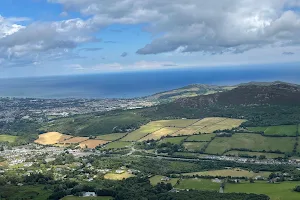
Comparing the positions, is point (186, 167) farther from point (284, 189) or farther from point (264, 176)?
point (284, 189)

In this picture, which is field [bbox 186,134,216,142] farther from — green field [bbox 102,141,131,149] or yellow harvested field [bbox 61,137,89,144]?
yellow harvested field [bbox 61,137,89,144]

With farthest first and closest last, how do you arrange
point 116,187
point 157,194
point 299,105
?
point 299,105 → point 116,187 → point 157,194

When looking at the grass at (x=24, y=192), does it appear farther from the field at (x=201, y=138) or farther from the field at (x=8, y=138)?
the field at (x=8, y=138)

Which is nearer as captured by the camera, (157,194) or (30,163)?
(157,194)

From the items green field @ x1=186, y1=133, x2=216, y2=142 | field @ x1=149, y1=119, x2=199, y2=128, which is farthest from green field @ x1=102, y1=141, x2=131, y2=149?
field @ x1=149, y1=119, x2=199, y2=128

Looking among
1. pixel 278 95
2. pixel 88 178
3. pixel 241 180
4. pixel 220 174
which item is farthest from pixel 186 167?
pixel 278 95

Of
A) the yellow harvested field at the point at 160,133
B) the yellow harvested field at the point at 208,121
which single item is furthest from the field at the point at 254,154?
the yellow harvested field at the point at 208,121

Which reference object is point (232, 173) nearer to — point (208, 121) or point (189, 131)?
point (189, 131)
